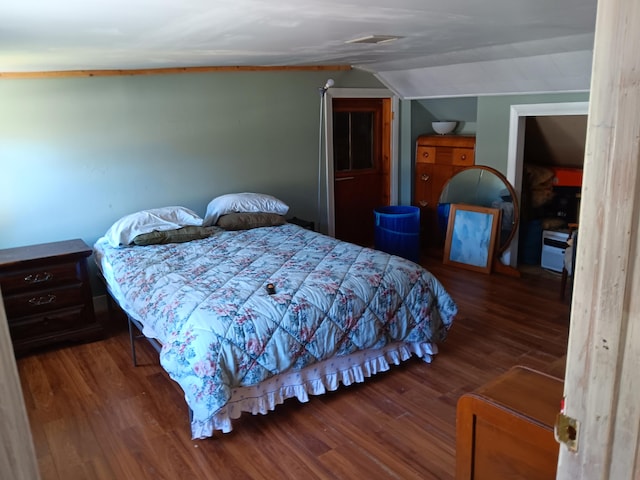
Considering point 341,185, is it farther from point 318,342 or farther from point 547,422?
point 547,422

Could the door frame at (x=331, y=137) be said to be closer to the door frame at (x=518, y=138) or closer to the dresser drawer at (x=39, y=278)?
the door frame at (x=518, y=138)

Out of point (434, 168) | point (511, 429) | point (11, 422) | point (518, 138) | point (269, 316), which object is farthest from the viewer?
point (434, 168)

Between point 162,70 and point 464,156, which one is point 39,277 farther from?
point 464,156

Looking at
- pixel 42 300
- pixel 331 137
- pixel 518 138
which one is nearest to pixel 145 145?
pixel 42 300

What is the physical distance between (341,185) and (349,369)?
2923mm

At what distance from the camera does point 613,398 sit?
84cm

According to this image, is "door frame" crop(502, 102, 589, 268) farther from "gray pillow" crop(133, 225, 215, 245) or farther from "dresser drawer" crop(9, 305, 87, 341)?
"dresser drawer" crop(9, 305, 87, 341)

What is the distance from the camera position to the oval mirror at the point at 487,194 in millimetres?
4848

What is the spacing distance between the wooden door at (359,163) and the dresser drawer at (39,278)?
281 cm

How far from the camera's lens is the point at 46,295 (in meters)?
3.52

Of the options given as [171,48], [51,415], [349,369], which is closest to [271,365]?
[349,369]

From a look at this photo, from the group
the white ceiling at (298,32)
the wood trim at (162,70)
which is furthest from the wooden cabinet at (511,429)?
the wood trim at (162,70)

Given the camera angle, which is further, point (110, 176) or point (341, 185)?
point (341, 185)

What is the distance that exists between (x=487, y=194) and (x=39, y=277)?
3.93 metres
